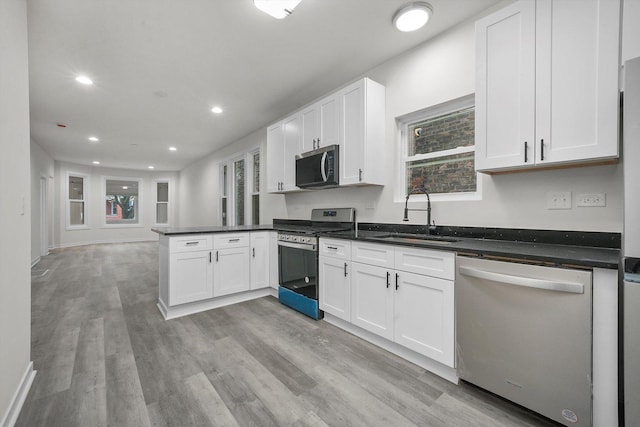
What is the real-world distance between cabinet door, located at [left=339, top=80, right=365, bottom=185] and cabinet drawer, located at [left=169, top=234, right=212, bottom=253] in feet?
5.48

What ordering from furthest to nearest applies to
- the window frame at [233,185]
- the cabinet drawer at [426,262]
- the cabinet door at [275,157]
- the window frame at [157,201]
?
the window frame at [157,201]
the window frame at [233,185]
the cabinet door at [275,157]
the cabinet drawer at [426,262]

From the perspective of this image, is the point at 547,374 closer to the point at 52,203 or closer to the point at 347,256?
the point at 347,256

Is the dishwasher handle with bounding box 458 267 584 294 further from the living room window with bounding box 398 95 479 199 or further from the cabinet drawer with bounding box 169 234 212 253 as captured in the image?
the cabinet drawer with bounding box 169 234 212 253

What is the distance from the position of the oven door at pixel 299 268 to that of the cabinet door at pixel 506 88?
1.76 meters

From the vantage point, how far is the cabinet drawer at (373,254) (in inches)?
85.0

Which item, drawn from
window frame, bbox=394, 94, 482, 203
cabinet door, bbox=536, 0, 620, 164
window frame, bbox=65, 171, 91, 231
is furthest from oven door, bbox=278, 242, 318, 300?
window frame, bbox=65, 171, 91, 231

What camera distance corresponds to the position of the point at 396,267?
2.10 metres

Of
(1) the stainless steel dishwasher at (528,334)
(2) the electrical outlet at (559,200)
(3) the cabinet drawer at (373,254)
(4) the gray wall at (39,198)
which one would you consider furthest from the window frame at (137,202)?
(2) the electrical outlet at (559,200)

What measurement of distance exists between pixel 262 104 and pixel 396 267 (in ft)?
10.4

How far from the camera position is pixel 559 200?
1828mm

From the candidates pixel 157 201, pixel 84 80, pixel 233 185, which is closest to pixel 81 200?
pixel 157 201

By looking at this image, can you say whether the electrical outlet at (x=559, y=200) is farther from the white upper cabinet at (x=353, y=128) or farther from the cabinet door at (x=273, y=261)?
the cabinet door at (x=273, y=261)

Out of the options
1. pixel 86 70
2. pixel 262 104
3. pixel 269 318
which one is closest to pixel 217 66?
pixel 262 104

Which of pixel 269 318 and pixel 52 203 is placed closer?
pixel 269 318
